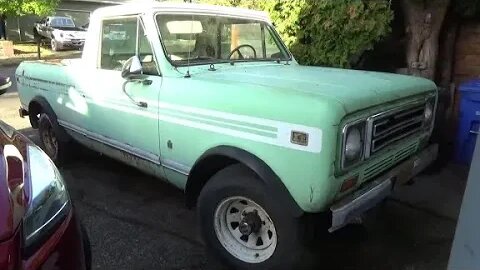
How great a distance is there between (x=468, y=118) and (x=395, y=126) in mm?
2243

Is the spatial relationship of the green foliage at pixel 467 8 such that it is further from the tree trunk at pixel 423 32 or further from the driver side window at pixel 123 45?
the driver side window at pixel 123 45

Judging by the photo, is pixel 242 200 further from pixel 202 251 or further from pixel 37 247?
pixel 37 247

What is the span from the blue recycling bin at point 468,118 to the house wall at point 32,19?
24381 millimetres

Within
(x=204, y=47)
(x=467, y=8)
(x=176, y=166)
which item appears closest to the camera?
(x=176, y=166)

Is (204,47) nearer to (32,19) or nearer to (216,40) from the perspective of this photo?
(216,40)

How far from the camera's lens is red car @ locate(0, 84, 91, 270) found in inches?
65.7

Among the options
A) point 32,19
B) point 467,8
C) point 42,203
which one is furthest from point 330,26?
point 32,19

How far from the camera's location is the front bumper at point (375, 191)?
262 centimetres

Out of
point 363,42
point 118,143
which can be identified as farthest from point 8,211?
point 363,42

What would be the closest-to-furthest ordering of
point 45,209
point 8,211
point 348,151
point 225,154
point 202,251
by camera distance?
1. point 8,211
2. point 45,209
3. point 348,151
4. point 225,154
5. point 202,251

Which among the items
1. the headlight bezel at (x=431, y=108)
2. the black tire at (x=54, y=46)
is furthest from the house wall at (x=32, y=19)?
the headlight bezel at (x=431, y=108)

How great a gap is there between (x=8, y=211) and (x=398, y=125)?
2.41m

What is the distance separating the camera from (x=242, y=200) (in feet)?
9.66

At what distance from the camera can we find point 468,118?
4809mm
